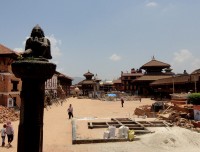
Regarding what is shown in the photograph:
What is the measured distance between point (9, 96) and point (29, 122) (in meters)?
26.7

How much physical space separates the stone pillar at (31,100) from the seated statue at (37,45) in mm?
441

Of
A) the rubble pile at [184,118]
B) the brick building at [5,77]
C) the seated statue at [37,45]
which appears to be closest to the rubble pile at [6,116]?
the brick building at [5,77]

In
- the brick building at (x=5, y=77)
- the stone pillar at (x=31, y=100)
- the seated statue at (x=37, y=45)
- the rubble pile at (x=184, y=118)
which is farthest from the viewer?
the brick building at (x=5, y=77)

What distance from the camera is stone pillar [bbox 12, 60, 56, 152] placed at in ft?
17.4

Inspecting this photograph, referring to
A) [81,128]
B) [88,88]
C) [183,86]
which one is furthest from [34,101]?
[88,88]

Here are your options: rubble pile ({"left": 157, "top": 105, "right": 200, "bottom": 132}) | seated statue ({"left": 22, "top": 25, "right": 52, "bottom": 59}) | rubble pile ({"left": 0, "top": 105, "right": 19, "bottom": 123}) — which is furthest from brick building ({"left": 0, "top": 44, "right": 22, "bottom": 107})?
seated statue ({"left": 22, "top": 25, "right": 52, "bottom": 59})

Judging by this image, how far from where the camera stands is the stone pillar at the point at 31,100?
17.4 feet

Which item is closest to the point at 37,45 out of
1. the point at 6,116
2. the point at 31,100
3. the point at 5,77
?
the point at 31,100

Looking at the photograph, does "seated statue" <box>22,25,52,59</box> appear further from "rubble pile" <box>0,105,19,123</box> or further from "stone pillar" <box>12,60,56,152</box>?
"rubble pile" <box>0,105,19,123</box>

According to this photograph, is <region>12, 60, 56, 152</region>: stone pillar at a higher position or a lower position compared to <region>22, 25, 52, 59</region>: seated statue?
lower

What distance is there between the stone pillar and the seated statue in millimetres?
441

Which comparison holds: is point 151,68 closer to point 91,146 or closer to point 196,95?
point 196,95

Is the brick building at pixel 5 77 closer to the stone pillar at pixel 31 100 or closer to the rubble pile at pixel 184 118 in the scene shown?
the rubble pile at pixel 184 118

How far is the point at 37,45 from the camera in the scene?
582 centimetres
